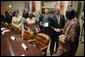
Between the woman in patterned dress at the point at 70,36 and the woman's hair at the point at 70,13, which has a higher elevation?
the woman's hair at the point at 70,13

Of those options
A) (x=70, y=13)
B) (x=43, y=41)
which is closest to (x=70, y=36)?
(x=70, y=13)

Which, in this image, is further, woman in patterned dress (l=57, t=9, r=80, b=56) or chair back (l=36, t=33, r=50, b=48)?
chair back (l=36, t=33, r=50, b=48)

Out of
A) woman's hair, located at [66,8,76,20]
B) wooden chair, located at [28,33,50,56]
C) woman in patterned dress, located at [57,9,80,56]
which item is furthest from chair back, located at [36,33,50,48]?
woman's hair, located at [66,8,76,20]

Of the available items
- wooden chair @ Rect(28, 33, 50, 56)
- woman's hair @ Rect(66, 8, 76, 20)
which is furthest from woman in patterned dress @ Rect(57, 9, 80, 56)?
wooden chair @ Rect(28, 33, 50, 56)

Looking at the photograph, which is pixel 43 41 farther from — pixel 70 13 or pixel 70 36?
pixel 70 13

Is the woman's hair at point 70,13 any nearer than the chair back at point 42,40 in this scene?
Yes

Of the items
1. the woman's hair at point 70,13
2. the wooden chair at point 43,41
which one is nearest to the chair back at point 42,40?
the wooden chair at point 43,41

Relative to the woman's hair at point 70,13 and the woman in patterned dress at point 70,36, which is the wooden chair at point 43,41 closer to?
the woman in patterned dress at point 70,36

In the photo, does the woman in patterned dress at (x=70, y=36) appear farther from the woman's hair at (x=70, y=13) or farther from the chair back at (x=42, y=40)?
the chair back at (x=42, y=40)

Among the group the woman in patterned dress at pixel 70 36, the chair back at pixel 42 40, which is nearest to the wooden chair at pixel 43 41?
the chair back at pixel 42 40

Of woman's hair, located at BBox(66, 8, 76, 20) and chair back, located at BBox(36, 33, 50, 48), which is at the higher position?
woman's hair, located at BBox(66, 8, 76, 20)

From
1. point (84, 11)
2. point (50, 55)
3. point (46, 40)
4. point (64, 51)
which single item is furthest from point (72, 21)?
point (84, 11)

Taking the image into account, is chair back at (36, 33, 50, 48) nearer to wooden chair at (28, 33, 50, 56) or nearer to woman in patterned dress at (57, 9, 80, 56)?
wooden chair at (28, 33, 50, 56)

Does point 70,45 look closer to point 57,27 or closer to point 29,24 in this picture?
point 57,27
